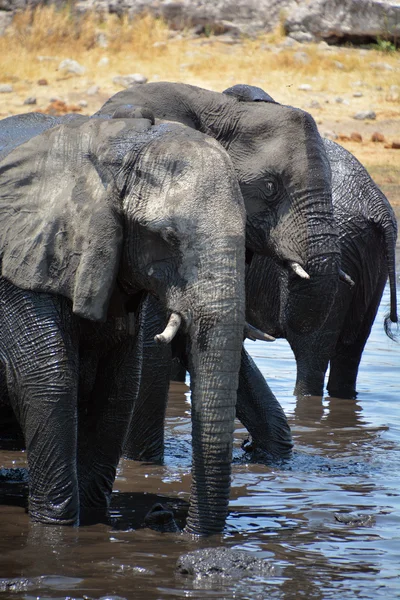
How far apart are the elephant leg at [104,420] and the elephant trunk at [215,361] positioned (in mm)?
655

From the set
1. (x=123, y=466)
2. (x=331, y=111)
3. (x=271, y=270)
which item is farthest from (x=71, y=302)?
(x=331, y=111)

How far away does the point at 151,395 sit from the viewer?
5.65 meters

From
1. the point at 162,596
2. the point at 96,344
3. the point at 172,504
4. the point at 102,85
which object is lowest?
the point at 102,85

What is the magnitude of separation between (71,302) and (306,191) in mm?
1641

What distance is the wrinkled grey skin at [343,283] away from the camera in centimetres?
694

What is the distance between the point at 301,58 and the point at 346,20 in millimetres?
2328

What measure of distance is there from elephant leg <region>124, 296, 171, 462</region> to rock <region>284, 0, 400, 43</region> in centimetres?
1431

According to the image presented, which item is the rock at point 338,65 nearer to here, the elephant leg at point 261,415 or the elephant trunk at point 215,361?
the elephant leg at point 261,415

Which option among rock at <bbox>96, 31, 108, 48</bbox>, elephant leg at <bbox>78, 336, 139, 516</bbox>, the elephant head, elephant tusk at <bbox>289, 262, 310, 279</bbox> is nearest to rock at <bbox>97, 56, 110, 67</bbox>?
rock at <bbox>96, 31, 108, 48</bbox>

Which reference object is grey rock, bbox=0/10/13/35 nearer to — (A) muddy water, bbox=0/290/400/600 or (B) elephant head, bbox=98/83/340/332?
(A) muddy water, bbox=0/290/400/600

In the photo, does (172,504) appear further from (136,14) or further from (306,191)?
(136,14)

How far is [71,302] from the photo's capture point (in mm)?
4305

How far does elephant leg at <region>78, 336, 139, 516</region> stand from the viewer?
464 centimetres

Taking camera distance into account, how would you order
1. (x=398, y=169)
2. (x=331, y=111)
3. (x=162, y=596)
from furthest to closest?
(x=331, y=111)
(x=398, y=169)
(x=162, y=596)
